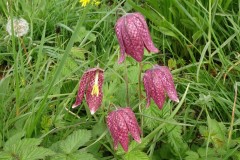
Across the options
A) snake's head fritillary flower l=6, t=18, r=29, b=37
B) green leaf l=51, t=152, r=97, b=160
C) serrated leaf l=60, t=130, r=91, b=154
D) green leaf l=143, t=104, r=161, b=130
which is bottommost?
green leaf l=143, t=104, r=161, b=130

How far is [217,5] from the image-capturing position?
214cm

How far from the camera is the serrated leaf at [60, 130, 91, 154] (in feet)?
4.49

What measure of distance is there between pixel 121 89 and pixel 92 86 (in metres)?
0.33

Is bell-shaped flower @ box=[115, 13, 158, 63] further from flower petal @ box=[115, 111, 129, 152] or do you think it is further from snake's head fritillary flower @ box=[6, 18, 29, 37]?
snake's head fritillary flower @ box=[6, 18, 29, 37]

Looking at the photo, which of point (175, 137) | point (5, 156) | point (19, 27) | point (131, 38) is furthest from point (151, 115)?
point (19, 27)

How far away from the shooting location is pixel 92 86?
1.32 metres

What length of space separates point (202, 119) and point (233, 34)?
0.44m

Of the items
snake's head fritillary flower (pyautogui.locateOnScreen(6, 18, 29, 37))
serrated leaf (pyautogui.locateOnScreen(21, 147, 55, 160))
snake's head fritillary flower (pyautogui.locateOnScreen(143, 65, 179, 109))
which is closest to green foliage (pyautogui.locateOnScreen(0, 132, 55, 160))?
serrated leaf (pyautogui.locateOnScreen(21, 147, 55, 160))

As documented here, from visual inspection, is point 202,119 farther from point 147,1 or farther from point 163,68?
point 147,1

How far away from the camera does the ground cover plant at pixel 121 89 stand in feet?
4.33

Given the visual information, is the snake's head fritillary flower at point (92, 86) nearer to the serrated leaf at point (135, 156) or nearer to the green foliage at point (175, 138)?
the serrated leaf at point (135, 156)

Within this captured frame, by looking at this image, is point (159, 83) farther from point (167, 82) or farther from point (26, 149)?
point (26, 149)

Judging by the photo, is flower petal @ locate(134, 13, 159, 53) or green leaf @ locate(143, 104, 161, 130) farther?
green leaf @ locate(143, 104, 161, 130)

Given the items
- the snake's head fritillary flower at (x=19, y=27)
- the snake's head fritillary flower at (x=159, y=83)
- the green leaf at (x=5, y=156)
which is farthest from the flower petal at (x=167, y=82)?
the snake's head fritillary flower at (x=19, y=27)
